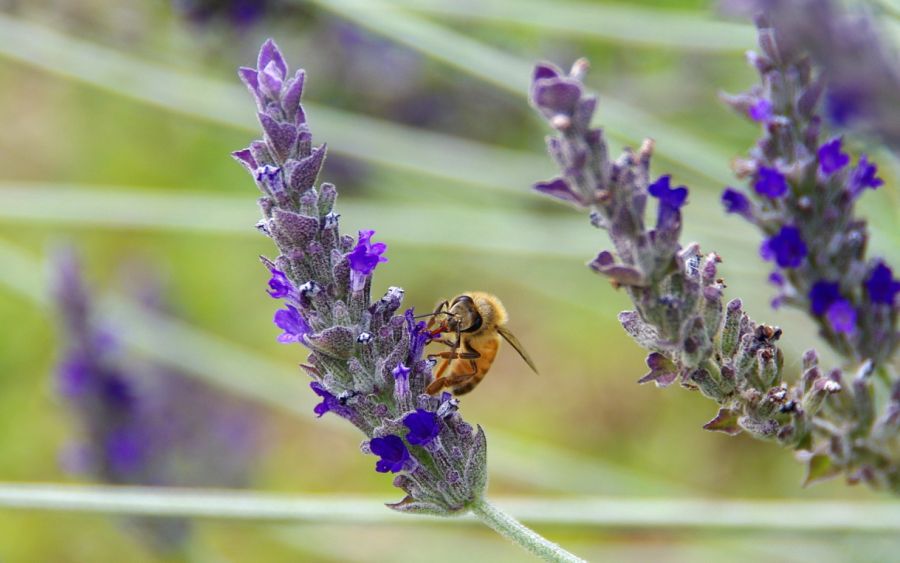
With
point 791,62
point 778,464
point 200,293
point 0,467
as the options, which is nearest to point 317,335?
point 791,62

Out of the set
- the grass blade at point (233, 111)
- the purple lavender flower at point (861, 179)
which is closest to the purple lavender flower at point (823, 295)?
the purple lavender flower at point (861, 179)

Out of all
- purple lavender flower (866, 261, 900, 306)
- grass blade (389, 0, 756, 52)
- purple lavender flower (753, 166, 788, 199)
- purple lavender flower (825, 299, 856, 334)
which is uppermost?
grass blade (389, 0, 756, 52)

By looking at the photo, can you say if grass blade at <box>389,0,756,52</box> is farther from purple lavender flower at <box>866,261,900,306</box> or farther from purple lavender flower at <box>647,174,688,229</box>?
purple lavender flower at <box>647,174,688,229</box>

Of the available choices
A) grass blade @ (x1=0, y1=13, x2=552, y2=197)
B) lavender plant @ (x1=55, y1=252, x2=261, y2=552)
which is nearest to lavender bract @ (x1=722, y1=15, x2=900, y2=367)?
grass blade @ (x1=0, y1=13, x2=552, y2=197)

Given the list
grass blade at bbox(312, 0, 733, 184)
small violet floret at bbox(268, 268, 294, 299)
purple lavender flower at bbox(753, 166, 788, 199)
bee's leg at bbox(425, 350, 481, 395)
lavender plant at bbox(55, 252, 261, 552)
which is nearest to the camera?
small violet floret at bbox(268, 268, 294, 299)

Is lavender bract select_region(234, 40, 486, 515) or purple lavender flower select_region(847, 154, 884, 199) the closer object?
lavender bract select_region(234, 40, 486, 515)

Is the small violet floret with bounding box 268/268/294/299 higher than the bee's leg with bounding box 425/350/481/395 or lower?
lower

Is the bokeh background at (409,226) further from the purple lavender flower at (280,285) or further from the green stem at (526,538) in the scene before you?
the purple lavender flower at (280,285)

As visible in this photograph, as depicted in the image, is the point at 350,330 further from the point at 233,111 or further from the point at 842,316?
the point at 233,111
